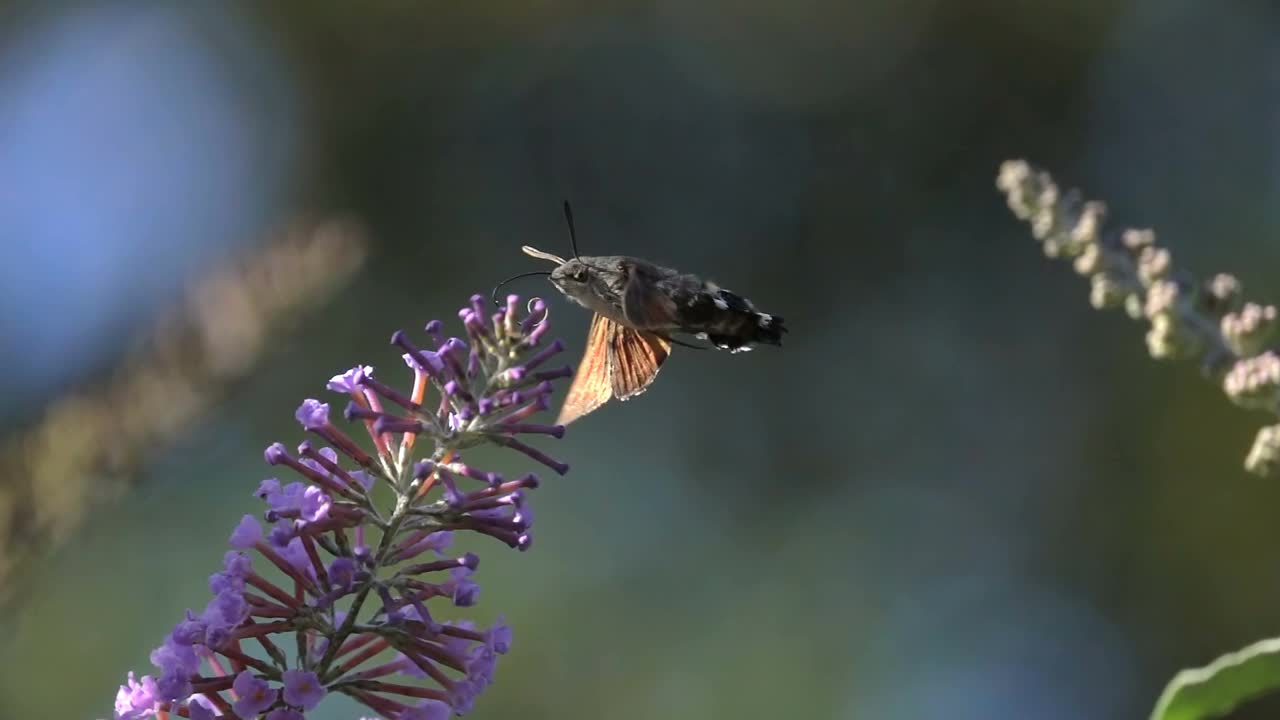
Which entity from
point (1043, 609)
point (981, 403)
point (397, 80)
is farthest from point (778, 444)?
point (397, 80)

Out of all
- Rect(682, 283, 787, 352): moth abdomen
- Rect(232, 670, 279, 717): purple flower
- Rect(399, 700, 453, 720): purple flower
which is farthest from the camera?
Rect(682, 283, 787, 352): moth abdomen

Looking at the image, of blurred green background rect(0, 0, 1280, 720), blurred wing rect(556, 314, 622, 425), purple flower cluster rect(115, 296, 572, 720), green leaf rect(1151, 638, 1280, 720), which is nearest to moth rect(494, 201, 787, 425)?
blurred wing rect(556, 314, 622, 425)

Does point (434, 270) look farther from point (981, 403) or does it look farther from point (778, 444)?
point (981, 403)

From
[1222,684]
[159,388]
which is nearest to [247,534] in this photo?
[159,388]

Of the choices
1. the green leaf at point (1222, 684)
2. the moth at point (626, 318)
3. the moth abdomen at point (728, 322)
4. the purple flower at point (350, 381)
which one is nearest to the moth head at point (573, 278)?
the moth at point (626, 318)

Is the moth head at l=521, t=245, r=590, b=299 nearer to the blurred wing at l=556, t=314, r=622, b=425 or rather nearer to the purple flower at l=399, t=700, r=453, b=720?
the blurred wing at l=556, t=314, r=622, b=425

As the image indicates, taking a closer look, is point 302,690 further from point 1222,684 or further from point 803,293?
point 803,293
